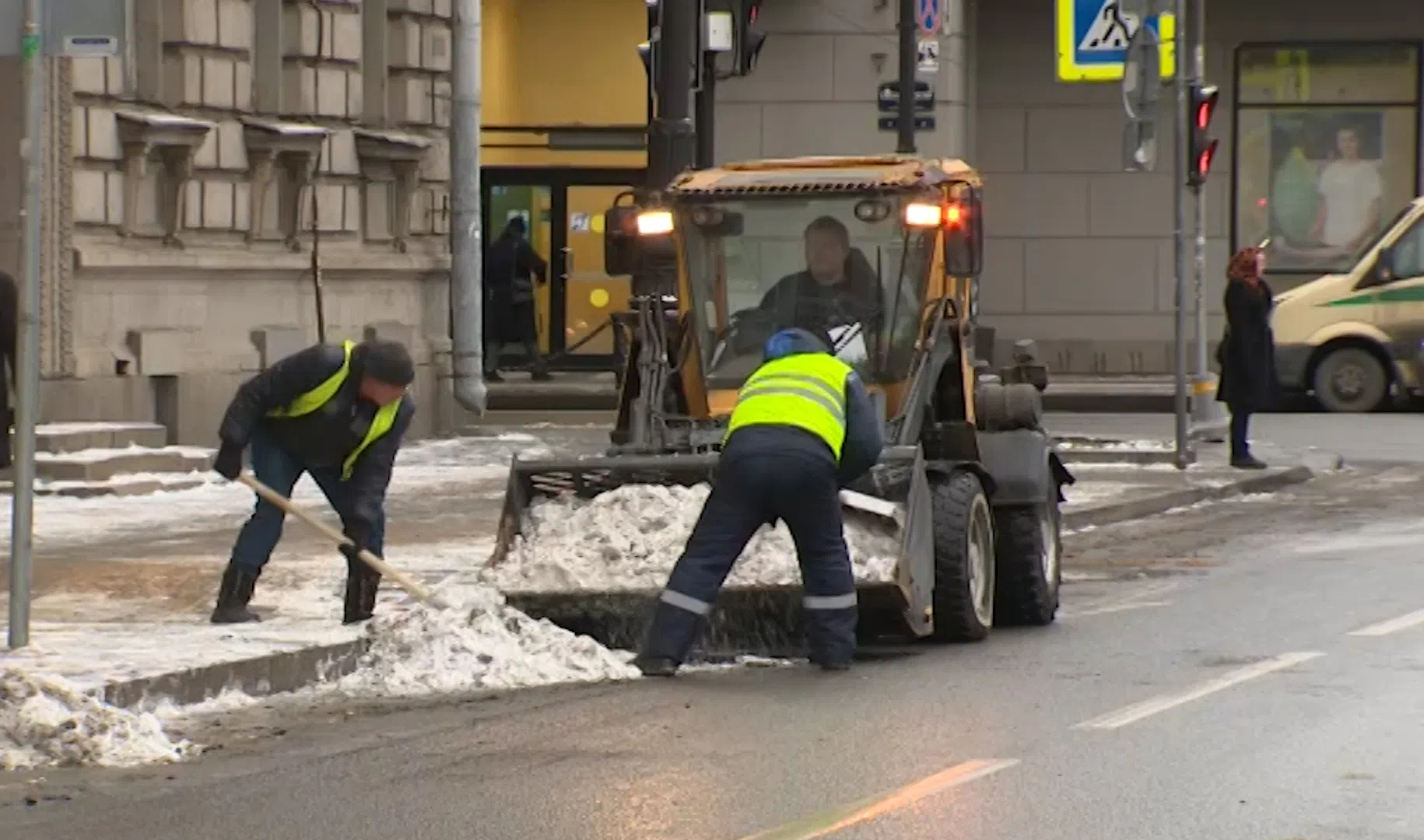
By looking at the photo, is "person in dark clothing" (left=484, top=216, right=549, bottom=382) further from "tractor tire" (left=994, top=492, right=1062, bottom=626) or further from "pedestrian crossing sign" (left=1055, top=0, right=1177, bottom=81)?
"tractor tire" (left=994, top=492, right=1062, bottom=626)

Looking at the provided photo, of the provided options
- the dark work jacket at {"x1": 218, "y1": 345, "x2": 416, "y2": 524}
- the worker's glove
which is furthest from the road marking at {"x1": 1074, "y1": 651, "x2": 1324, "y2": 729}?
the worker's glove

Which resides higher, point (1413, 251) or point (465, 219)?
point (465, 219)

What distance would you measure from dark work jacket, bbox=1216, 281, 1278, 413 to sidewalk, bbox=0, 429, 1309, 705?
0.59m

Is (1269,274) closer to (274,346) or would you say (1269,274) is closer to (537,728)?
(274,346)

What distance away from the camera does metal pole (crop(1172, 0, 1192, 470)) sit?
21.8 meters

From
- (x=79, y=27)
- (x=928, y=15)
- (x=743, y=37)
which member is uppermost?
(x=928, y=15)

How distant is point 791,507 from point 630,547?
1.04 metres

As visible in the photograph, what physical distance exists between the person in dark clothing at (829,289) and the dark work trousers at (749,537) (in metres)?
2.29

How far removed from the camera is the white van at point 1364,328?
1135 inches

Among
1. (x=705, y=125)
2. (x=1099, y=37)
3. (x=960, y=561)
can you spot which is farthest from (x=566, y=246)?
(x=960, y=561)

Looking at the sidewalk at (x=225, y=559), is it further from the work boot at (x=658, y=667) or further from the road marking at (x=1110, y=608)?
the road marking at (x=1110, y=608)

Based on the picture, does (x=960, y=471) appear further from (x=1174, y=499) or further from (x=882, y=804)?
(x=1174, y=499)

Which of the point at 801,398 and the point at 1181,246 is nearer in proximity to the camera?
the point at 801,398

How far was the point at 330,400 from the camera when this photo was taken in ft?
40.3
